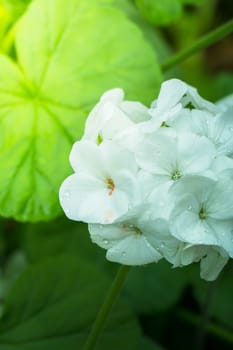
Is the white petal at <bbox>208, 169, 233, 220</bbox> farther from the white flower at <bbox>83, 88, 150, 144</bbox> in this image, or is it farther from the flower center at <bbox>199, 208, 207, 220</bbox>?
the white flower at <bbox>83, 88, 150, 144</bbox>

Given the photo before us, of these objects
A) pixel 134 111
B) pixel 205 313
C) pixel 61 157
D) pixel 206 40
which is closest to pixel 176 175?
pixel 134 111

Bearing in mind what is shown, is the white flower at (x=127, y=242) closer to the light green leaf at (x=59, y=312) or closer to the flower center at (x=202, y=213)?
the flower center at (x=202, y=213)

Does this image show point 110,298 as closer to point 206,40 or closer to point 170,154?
point 170,154

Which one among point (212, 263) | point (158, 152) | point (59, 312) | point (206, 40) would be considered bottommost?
point (59, 312)


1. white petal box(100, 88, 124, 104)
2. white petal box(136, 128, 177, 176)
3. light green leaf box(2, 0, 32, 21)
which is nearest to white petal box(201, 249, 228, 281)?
white petal box(136, 128, 177, 176)

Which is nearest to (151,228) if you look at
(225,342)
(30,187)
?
(30,187)

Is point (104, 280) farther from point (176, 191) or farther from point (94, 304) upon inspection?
point (176, 191)
